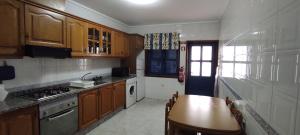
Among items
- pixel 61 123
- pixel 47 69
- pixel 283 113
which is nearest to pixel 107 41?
pixel 47 69

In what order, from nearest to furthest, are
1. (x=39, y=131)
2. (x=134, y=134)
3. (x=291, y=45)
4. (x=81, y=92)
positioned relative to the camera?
(x=291, y=45), (x=39, y=131), (x=81, y=92), (x=134, y=134)

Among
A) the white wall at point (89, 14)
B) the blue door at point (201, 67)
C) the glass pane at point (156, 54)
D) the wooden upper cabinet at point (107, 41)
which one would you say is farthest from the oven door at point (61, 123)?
the blue door at point (201, 67)

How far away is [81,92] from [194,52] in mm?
3253

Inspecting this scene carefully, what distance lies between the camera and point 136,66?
4.51 meters

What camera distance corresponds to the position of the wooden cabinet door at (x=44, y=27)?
6.25ft

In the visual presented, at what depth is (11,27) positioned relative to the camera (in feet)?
5.68

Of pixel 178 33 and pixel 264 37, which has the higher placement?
pixel 178 33

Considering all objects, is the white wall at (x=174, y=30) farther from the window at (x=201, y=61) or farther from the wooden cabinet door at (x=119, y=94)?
the wooden cabinet door at (x=119, y=94)

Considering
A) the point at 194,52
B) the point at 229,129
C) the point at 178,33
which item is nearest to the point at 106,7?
the point at 178,33

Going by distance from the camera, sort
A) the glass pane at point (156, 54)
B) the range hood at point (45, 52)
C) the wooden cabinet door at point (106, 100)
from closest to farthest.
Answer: the range hood at point (45, 52) < the wooden cabinet door at point (106, 100) < the glass pane at point (156, 54)

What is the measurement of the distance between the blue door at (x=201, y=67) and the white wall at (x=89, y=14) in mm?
2164

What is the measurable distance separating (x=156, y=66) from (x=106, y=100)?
7.24 feet

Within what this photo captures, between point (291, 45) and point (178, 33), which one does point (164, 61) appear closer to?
point (178, 33)

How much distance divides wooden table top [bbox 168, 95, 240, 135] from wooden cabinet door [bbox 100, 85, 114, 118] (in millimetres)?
1692
